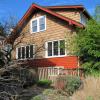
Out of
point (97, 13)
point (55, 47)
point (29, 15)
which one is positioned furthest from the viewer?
point (29, 15)

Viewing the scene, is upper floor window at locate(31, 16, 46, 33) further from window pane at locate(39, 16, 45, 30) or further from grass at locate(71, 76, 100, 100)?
grass at locate(71, 76, 100, 100)

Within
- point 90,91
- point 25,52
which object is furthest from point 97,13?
point 90,91

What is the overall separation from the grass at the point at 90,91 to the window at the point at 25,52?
1359cm

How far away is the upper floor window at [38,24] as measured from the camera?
29.4m

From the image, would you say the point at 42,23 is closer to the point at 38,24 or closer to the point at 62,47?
the point at 38,24

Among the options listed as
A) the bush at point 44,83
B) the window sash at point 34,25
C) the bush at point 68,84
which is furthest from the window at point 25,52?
the bush at point 68,84

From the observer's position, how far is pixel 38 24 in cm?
2980

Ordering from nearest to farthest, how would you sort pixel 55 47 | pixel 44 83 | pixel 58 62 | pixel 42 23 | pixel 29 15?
1. pixel 44 83
2. pixel 58 62
3. pixel 55 47
4. pixel 42 23
5. pixel 29 15

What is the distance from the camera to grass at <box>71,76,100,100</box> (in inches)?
589

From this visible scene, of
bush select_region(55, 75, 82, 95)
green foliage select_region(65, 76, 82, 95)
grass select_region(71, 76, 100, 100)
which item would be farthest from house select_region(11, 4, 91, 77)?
grass select_region(71, 76, 100, 100)

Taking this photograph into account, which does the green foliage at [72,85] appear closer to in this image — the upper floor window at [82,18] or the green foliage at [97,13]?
the green foliage at [97,13]

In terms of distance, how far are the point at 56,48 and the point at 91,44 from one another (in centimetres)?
514

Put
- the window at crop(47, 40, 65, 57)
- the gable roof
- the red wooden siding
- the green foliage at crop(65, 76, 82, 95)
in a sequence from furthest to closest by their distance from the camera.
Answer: the window at crop(47, 40, 65, 57), the red wooden siding, the gable roof, the green foliage at crop(65, 76, 82, 95)

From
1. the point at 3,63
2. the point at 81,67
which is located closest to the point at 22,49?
the point at 81,67
